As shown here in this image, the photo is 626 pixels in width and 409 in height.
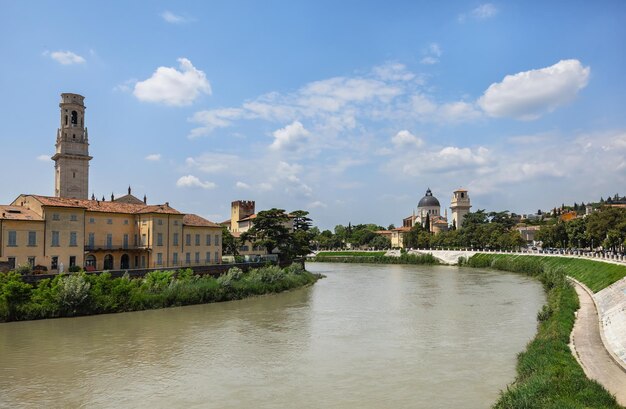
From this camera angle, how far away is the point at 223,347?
69.9 ft

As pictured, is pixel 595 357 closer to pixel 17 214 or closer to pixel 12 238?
pixel 12 238

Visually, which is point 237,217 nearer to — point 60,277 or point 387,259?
point 387,259

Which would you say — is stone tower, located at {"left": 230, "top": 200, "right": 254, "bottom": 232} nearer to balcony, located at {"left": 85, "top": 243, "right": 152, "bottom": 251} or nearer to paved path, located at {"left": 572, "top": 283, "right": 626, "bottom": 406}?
balcony, located at {"left": 85, "top": 243, "right": 152, "bottom": 251}

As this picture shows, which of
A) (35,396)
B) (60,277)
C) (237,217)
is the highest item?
(237,217)

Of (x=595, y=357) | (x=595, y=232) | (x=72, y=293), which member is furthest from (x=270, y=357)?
(x=595, y=232)

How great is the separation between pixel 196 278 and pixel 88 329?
1170cm

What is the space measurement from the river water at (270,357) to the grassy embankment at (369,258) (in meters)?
58.3

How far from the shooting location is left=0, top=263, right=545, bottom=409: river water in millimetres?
14875

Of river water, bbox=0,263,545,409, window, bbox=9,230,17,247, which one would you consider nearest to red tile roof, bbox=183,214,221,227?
river water, bbox=0,263,545,409

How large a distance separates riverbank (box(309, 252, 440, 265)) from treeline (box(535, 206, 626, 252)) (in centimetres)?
1925

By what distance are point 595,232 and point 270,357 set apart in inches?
2091

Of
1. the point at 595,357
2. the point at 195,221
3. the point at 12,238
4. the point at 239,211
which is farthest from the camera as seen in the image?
the point at 239,211

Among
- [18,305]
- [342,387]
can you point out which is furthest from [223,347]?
[18,305]

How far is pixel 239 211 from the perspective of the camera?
262ft
